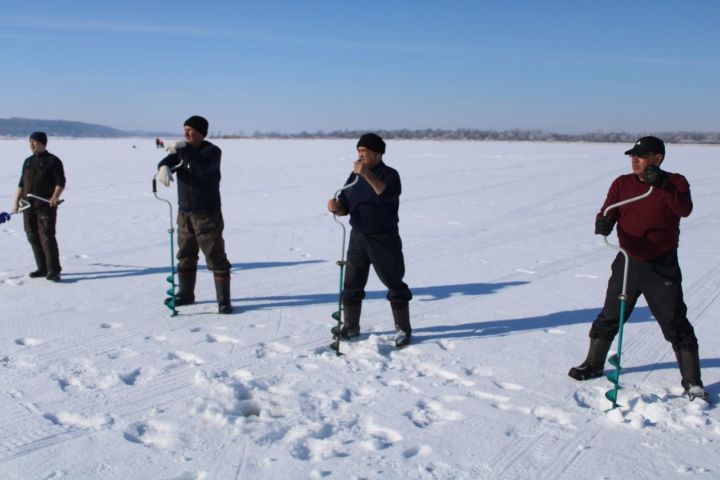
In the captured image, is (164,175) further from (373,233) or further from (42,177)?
(42,177)

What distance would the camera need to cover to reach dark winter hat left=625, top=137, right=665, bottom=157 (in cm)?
416

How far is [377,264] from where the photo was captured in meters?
5.23

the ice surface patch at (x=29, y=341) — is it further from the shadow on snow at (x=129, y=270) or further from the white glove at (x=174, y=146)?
the shadow on snow at (x=129, y=270)

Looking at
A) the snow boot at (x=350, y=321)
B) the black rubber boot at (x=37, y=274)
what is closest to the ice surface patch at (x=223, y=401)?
the snow boot at (x=350, y=321)

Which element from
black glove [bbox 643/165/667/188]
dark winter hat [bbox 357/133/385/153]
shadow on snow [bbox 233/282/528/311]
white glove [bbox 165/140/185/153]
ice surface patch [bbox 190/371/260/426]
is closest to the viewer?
black glove [bbox 643/165/667/188]

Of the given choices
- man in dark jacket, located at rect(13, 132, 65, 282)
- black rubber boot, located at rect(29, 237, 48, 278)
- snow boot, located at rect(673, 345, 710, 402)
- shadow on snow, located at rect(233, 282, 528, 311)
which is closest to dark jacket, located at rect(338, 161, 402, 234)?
shadow on snow, located at rect(233, 282, 528, 311)

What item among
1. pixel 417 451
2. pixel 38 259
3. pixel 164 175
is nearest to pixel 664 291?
pixel 417 451

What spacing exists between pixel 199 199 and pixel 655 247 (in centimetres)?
394

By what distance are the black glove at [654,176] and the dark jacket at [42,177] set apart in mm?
A: 6292

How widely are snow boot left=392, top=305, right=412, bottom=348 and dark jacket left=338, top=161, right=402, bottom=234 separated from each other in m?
0.69

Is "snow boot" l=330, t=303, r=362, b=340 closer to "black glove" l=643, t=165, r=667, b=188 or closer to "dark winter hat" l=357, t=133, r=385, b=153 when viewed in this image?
"dark winter hat" l=357, t=133, r=385, b=153

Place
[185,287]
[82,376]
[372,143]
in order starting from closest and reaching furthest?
1. [82,376]
2. [372,143]
3. [185,287]

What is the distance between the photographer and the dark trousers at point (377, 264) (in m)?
5.21

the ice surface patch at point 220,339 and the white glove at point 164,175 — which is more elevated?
the white glove at point 164,175
